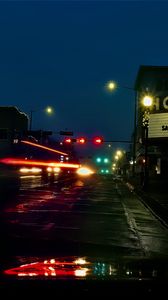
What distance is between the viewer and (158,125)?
121 feet

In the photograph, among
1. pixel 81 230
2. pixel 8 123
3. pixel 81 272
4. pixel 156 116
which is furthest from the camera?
pixel 8 123

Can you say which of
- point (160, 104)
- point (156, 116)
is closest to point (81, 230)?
point (156, 116)

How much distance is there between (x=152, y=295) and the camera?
17.3 ft

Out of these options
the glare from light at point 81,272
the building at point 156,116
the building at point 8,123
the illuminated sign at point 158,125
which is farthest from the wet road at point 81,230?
the building at point 8,123

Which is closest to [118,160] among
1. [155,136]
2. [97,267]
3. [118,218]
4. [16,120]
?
[16,120]

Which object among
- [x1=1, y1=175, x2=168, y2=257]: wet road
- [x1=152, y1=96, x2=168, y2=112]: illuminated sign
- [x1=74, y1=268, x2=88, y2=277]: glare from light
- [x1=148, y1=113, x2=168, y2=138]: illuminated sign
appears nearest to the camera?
[x1=74, y1=268, x2=88, y2=277]: glare from light

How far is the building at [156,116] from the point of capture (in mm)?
36562

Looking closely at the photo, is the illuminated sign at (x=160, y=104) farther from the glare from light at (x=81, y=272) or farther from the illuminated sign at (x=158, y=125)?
the glare from light at (x=81, y=272)

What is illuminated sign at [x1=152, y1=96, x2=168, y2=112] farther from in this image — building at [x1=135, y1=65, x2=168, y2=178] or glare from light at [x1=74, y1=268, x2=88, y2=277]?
glare from light at [x1=74, y1=268, x2=88, y2=277]

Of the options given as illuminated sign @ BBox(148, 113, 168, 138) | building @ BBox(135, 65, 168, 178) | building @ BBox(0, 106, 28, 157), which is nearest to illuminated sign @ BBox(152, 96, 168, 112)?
building @ BBox(135, 65, 168, 178)

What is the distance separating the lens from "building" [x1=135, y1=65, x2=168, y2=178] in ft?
120

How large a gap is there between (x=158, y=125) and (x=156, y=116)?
2.09ft

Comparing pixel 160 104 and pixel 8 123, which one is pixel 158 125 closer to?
pixel 160 104

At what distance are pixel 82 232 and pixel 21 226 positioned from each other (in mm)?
1895
